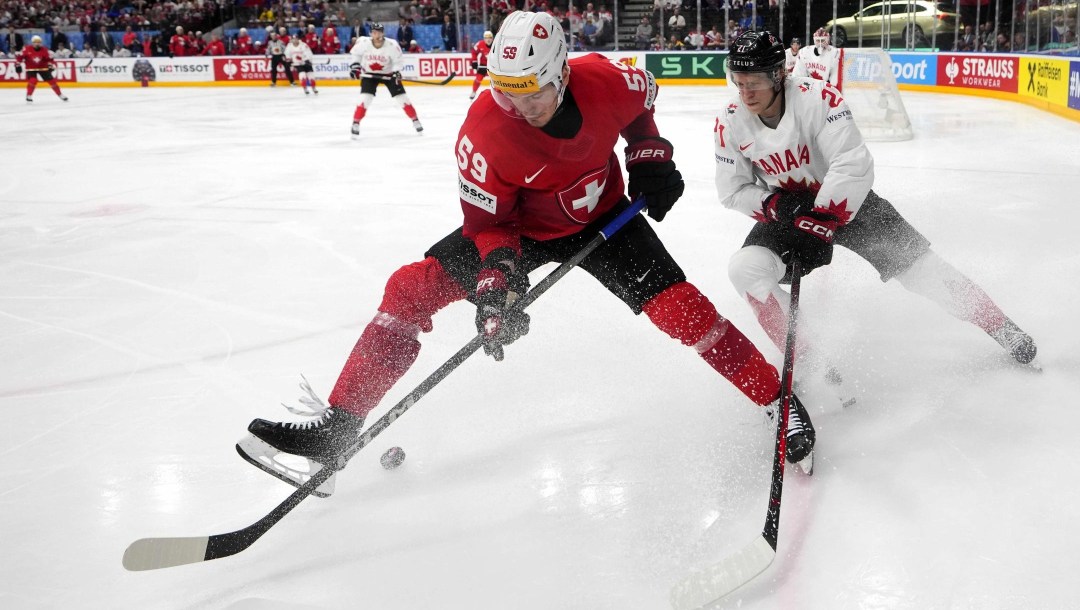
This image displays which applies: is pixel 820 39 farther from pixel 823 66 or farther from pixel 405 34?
pixel 405 34

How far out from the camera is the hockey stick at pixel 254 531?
6.33ft

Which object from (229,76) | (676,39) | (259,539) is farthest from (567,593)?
(229,76)

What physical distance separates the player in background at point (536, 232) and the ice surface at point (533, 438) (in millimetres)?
253

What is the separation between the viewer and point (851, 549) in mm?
1897

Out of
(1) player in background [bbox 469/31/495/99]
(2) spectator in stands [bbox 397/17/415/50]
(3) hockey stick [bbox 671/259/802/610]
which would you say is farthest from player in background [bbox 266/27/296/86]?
(3) hockey stick [bbox 671/259/802/610]

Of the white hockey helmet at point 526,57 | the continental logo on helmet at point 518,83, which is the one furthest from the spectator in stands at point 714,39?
the continental logo on helmet at point 518,83

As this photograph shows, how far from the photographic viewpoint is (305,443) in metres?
2.16

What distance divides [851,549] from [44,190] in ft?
22.0

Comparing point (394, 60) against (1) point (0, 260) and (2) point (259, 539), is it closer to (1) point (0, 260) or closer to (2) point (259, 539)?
(1) point (0, 260)

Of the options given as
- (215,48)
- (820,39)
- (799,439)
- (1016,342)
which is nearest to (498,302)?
(799,439)

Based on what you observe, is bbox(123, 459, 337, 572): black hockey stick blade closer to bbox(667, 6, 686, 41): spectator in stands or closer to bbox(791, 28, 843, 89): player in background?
bbox(791, 28, 843, 89): player in background

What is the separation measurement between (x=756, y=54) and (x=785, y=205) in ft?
1.56

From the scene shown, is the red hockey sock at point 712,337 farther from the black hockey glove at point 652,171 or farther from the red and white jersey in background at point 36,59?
the red and white jersey in background at point 36,59

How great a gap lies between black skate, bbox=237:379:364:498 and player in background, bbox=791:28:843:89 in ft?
26.6
